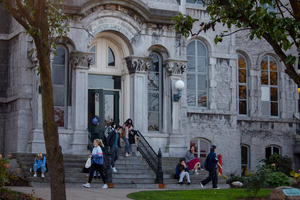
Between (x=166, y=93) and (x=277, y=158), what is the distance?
21.7 ft

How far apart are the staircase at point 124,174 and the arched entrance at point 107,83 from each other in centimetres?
227

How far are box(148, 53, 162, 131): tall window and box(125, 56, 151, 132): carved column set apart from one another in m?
0.61

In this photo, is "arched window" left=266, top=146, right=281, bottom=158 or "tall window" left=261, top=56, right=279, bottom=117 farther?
"tall window" left=261, top=56, right=279, bottom=117

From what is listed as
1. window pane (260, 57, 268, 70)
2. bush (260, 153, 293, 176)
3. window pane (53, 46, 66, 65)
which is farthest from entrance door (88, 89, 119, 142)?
window pane (260, 57, 268, 70)

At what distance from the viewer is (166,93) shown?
2122 centimetres

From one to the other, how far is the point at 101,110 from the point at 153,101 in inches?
94.4

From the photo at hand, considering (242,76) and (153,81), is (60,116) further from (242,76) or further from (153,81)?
(242,76)

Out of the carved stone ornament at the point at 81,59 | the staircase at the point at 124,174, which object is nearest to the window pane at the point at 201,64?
the staircase at the point at 124,174

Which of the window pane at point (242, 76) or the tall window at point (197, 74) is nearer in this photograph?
the tall window at point (197, 74)

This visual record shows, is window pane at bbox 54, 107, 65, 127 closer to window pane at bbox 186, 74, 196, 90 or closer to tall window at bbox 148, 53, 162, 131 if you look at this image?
tall window at bbox 148, 53, 162, 131

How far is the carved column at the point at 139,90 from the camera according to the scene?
20250 millimetres

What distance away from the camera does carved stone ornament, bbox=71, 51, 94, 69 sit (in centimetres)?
1914

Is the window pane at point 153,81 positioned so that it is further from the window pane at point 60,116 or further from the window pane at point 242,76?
the window pane at point 242,76

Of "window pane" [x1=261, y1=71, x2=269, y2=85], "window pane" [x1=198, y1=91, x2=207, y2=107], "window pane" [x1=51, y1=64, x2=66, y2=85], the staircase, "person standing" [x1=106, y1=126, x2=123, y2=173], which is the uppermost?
"window pane" [x1=261, y1=71, x2=269, y2=85]
